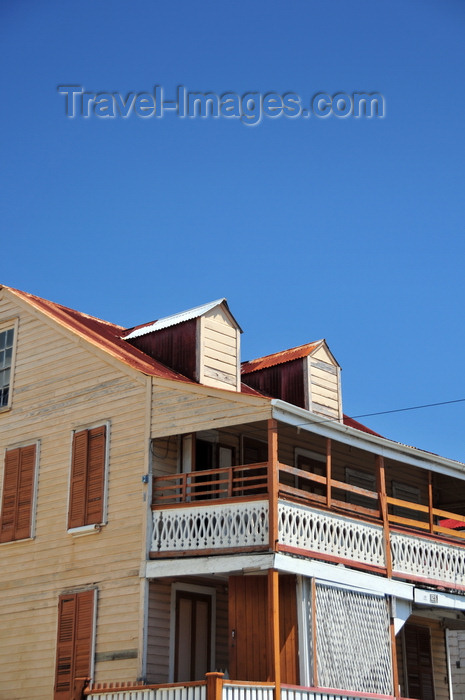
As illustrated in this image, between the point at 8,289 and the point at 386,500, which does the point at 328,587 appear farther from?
the point at 8,289

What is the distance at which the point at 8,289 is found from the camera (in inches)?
1050

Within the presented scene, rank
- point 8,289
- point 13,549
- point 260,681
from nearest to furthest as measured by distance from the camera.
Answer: point 260,681 < point 13,549 < point 8,289

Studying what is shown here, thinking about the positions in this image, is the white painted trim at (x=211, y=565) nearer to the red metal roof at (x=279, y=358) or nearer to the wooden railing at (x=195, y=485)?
the wooden railing at (x=195, y=485)

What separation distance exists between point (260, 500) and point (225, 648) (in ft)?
14.6

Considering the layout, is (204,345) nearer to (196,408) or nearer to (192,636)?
(196,408)

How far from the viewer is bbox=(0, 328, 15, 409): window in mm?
25938

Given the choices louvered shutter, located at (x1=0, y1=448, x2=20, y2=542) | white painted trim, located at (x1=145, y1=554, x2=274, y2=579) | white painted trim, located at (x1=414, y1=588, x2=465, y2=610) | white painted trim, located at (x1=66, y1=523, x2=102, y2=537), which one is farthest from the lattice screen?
louvered shutter, located at (x1=0, y1=448, x2=20, y2=542)

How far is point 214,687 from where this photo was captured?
17781mm

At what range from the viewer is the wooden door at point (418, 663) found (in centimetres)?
2636

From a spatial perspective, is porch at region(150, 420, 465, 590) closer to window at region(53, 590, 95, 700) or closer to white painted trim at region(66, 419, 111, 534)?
white painted trim at region(66, 419, 111, 534)

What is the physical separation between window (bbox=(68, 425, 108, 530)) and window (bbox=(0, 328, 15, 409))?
10.9 feet

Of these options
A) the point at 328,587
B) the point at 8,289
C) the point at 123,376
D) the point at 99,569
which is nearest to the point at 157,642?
the point at 99,569

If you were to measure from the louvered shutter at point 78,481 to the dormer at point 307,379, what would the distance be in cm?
602

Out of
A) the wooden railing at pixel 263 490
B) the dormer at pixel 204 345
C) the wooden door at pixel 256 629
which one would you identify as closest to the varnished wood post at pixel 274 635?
the wooden door at pixel 256 629
